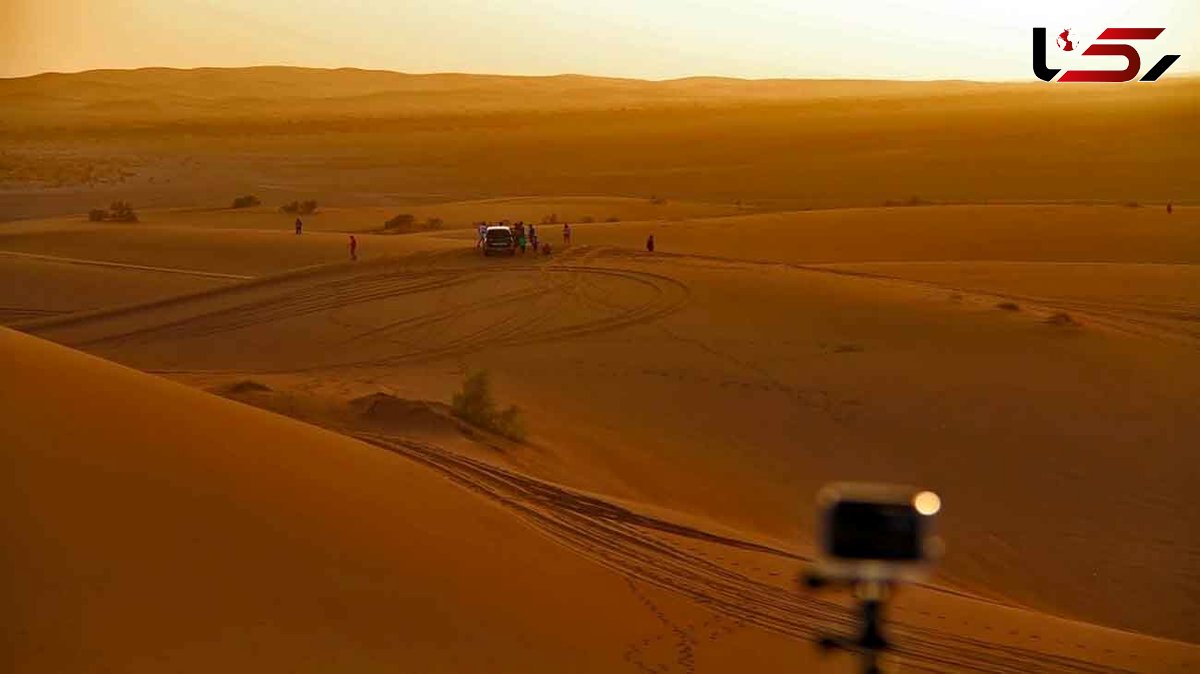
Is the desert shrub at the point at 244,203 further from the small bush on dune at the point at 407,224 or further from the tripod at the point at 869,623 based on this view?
the tripod at the point at 869,623

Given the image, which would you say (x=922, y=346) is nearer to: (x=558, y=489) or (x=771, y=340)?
(x=771, y=340)

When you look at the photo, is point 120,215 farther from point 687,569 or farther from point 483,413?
point 687,569

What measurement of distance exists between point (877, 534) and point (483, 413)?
Answer: 14.0 m

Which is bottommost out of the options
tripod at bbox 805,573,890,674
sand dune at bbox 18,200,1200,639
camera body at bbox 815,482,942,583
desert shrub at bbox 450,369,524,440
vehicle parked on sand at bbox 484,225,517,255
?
sand dune at bbox 18,200,1200,639

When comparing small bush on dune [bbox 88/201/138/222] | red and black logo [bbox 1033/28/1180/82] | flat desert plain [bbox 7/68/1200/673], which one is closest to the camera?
flat desert plain [bbox 7/68/1200/673]

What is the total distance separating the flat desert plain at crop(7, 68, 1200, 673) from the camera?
8195 mm

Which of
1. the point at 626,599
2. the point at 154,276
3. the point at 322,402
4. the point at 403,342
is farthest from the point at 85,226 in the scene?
the point at 626,599

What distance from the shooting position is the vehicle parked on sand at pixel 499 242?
31938 mm

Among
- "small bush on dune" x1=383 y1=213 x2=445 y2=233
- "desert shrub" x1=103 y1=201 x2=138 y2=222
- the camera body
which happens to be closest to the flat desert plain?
"small bush on dune" x1=383 y1=213 x2=445 y2=233

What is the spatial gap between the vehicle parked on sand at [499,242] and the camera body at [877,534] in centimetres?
2953

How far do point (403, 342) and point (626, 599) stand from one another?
15826 mm

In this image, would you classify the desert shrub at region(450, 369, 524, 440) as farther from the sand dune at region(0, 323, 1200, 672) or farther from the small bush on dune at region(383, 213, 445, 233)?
the small bush on dune at region(383, 213, 445, 233)

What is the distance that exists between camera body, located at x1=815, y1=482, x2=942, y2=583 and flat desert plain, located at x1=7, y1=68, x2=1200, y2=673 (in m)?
5.18

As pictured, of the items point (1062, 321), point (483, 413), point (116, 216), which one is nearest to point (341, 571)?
point (483, 413)
